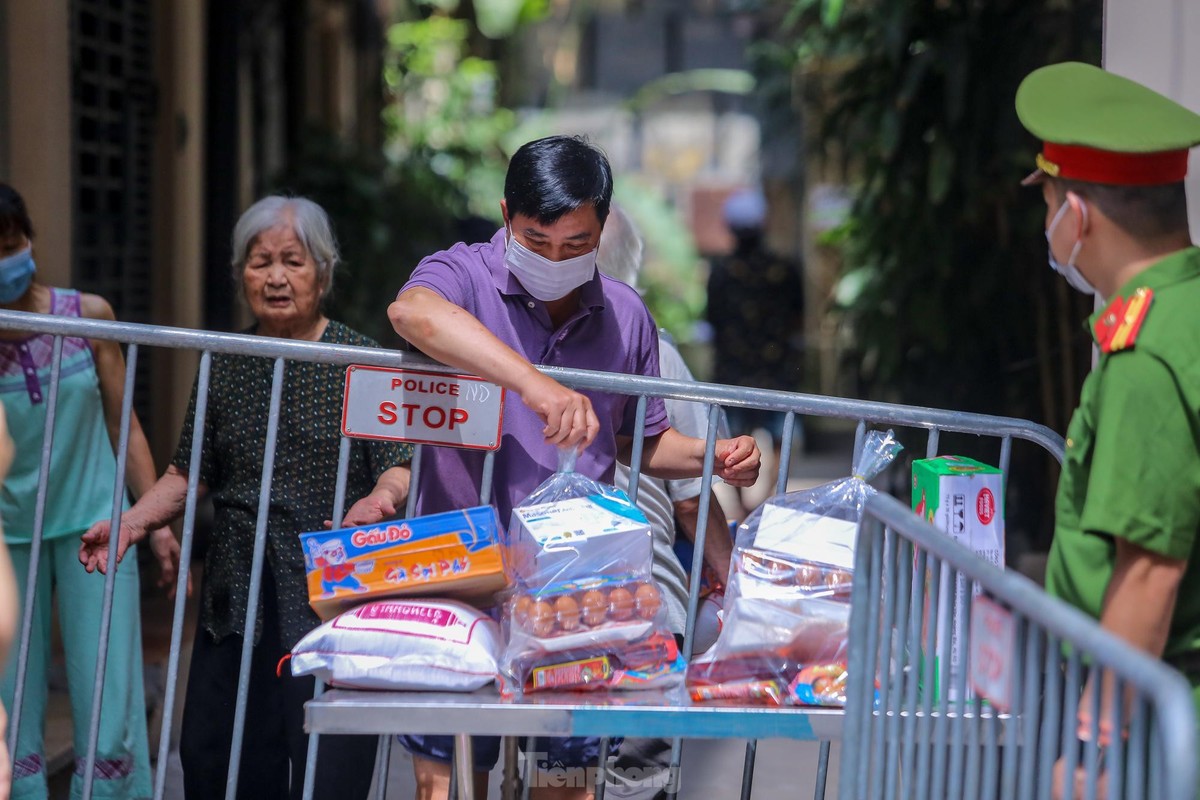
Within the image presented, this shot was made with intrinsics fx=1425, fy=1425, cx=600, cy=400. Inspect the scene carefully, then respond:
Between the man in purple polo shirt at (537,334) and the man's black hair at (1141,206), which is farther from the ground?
the man's black hair at (1141,206)

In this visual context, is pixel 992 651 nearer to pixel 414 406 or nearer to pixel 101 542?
pixel 414 406

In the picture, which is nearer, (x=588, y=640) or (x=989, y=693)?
(x=989, y=693)

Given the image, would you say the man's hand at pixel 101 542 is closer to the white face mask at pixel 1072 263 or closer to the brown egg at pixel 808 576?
the brown egg at pixel 808 576

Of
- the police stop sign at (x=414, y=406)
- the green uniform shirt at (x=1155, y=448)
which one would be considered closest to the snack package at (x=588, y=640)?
the police stop sign at (x=414, y=406)

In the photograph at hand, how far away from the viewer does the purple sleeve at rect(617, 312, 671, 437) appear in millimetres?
3045

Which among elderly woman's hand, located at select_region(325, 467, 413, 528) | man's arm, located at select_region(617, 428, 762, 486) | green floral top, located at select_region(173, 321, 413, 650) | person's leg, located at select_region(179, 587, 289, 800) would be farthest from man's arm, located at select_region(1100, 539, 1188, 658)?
person's leg, located at select_region(179, 587, 289, 800)

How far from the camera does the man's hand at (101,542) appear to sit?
10.6 ft

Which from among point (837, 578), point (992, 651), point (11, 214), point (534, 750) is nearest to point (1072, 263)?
point (992, 651)

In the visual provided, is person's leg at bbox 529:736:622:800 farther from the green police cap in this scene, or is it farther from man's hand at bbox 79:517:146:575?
the green police cap

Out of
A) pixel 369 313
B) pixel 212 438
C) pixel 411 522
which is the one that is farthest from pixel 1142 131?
Answer: pixel 369 313

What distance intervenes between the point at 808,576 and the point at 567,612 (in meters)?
0.44

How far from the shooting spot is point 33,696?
3719mm

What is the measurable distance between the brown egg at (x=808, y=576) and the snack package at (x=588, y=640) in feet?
0.84

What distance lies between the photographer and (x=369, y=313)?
8.04 metres
